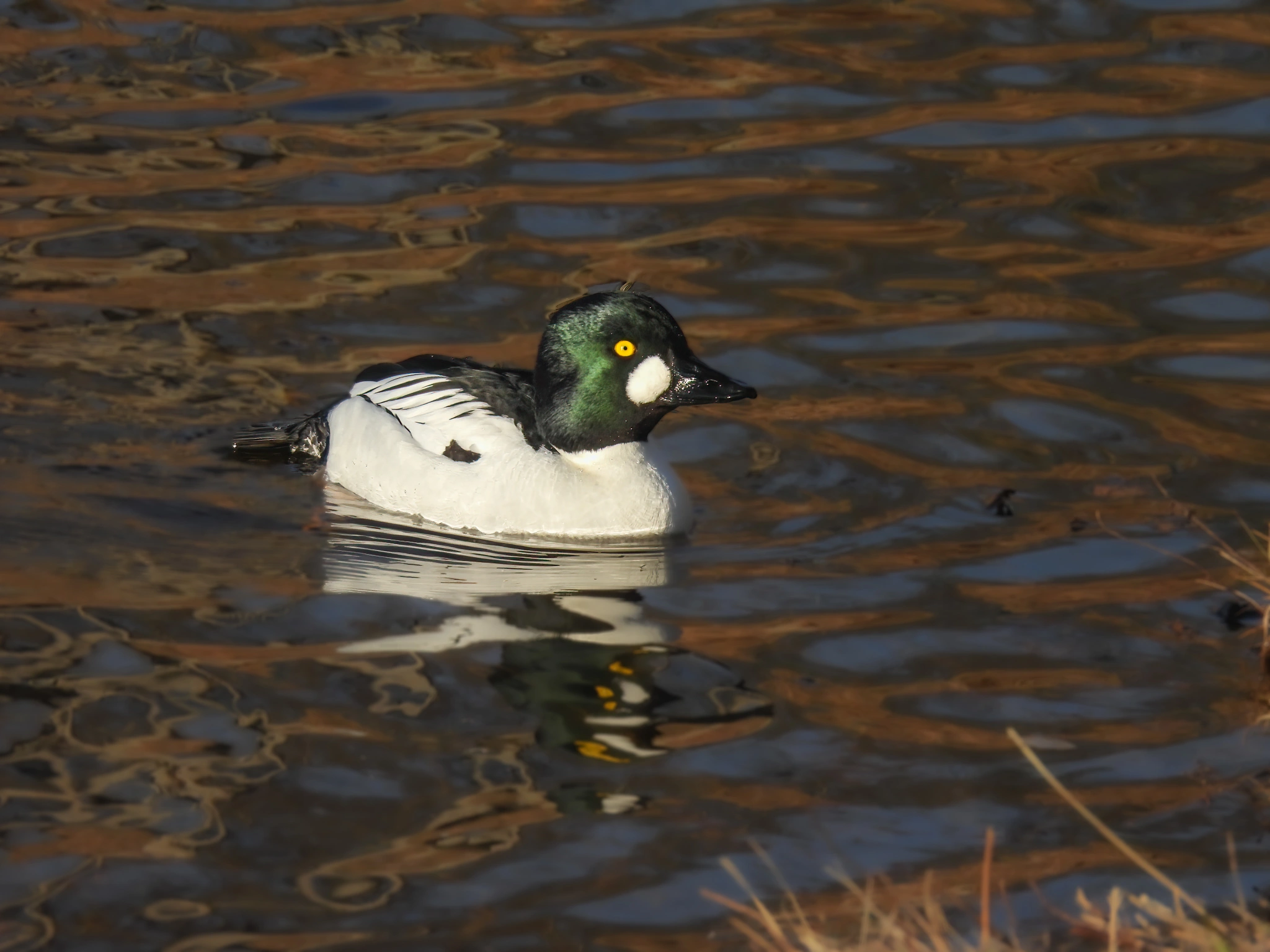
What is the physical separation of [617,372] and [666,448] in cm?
112

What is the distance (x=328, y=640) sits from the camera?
6598mm

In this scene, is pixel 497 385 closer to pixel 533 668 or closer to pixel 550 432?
pixel 550 432

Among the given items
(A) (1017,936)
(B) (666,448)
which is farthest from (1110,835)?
(B) (666,448)

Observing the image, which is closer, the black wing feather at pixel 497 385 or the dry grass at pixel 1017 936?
the dry grass at pixel 1017 936

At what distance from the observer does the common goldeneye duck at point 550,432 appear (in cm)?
775

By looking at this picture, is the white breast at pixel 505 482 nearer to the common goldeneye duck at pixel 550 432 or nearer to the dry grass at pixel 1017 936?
the common goldeneye duck at pixel 550 432

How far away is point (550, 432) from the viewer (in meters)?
8.06

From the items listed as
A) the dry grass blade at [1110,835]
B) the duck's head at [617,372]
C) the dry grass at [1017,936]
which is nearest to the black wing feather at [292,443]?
the duck's head at [617,372]

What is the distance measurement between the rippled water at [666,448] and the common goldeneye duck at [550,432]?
0.23 meters

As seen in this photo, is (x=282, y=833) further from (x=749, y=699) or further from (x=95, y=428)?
(x=95, y=428)

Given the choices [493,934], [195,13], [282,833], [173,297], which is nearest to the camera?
[493,934]

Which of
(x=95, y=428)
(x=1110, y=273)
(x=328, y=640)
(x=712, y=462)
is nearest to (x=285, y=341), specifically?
(x=95, y=428)

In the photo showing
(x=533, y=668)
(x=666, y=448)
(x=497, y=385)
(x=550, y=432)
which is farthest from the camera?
(x=666, y=448)

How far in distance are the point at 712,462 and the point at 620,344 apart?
108 cm
